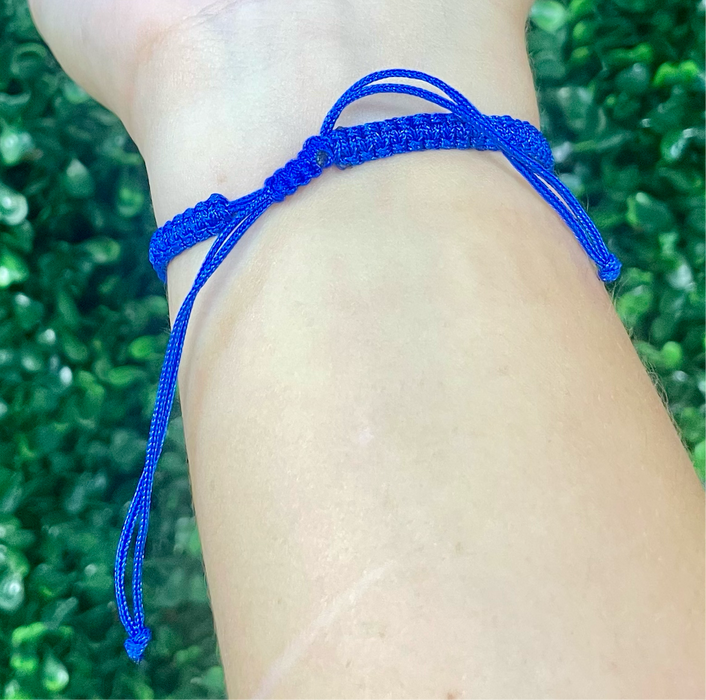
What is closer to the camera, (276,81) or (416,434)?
(416,434)

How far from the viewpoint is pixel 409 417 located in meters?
0.52

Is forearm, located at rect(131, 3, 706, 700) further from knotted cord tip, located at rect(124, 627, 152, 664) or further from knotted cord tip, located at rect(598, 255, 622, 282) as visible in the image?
knotted cord tip, located at rect(124, 627, 152, 664)

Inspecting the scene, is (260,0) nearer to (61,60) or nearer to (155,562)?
(61,60)

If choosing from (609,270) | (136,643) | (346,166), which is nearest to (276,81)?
(346,166)

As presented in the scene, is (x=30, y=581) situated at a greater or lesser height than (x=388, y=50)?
lesser

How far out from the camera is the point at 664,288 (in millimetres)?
1015

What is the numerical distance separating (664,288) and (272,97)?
61 cm

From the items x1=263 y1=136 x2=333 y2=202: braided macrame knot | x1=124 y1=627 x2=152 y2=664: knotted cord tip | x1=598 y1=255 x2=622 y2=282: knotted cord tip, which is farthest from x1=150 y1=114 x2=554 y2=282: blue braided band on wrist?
x1=124 y1=627 x2=152 y2=664: knotted cord tip

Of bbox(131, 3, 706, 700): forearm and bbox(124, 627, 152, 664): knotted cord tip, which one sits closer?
bbox(131, 3, 706, 700): forearm

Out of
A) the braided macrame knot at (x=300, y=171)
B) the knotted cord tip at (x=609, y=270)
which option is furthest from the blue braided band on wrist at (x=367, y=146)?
the knotted cord tip at (x=609, y=270)

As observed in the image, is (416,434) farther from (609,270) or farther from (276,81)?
(276,81)

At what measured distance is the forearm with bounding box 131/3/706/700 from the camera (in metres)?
0.46

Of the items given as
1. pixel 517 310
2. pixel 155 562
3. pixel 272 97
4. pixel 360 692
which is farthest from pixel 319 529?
pixel 155 562

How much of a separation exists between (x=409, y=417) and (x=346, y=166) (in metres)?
0.25
